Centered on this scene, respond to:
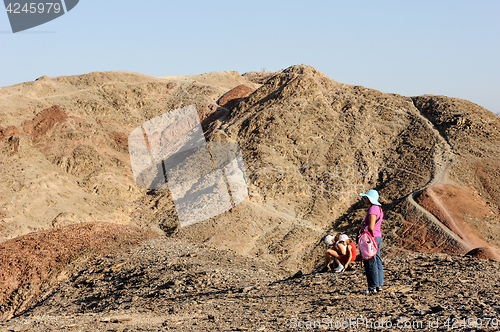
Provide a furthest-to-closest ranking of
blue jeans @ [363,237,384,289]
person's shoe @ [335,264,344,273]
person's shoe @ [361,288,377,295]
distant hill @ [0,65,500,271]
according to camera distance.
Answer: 1. distant hill @ [0,65,500,271]
2. person's shoe @ [335,264,344,273]
3. person's shoe @ [361,288,377,295]
4. blue jeans @ [363,237,384,289]

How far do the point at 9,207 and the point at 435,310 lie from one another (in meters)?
23.3

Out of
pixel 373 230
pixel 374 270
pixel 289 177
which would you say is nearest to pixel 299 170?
pixel 289 177

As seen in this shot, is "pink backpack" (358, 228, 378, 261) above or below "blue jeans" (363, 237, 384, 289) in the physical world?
above

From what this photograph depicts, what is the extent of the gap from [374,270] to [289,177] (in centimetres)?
1719

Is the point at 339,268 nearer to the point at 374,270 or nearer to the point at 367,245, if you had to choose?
the point at 374,270

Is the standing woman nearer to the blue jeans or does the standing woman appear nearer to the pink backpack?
the blue jeans

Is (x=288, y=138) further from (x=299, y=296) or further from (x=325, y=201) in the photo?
(x=299, y=296)

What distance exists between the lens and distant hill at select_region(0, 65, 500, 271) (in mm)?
19703

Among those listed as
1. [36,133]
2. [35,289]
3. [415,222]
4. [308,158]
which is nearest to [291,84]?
[308,158]

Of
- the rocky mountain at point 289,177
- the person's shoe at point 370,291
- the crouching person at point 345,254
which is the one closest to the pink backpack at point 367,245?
the person's shoe at point 370,291

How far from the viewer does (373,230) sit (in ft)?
23.4

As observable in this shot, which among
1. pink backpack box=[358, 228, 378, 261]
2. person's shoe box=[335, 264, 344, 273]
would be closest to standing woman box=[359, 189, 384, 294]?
pink backpack box=[358, 228, 378, 261]

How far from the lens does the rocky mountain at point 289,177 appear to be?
18.4m

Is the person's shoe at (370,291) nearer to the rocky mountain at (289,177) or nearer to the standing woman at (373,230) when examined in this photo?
the standing woman at (373,230)
